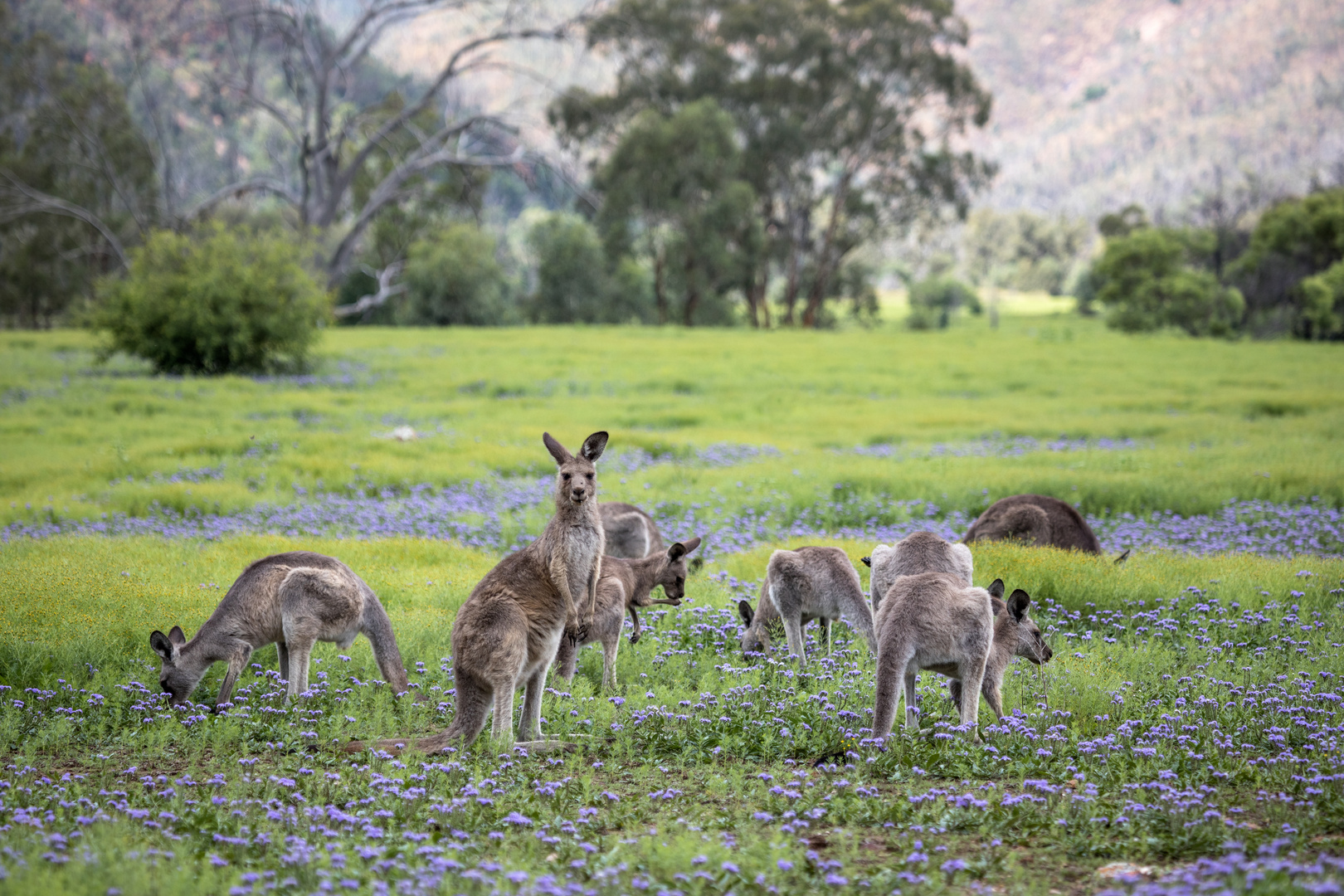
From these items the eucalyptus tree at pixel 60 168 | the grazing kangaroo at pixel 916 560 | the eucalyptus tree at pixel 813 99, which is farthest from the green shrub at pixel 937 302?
the grazing kangaroo at pixel 916 560

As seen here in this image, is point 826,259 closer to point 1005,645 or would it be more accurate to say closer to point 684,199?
point 684,199

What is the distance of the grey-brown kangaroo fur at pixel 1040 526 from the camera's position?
1084cm

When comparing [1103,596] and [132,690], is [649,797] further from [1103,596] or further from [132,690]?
[1103,596]

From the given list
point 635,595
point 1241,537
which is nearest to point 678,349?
point 1241,537

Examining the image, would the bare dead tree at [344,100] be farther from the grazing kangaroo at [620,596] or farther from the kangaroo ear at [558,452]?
the kangaroo ear at [558,452]

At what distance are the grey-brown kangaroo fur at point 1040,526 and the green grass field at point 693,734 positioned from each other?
2.27ft

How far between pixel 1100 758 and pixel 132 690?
680 cm

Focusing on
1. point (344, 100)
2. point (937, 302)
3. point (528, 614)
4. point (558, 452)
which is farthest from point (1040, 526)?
point (937, 302)

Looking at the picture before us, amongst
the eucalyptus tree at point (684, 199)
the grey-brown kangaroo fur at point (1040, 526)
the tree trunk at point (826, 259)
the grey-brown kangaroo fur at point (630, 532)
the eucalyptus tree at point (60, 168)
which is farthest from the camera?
the tree trunk at point (826, 259)

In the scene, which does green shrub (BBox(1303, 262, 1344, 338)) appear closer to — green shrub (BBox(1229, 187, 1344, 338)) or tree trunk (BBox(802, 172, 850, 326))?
green shrub (BBox(1229, 187, 1344, 338))

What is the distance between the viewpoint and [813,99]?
63.7 meters

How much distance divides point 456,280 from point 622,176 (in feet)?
40.0

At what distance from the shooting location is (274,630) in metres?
7.43

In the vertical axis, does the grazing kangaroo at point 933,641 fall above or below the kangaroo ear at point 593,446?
below
